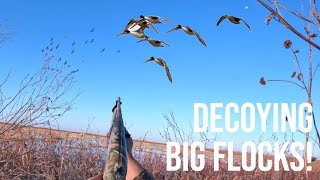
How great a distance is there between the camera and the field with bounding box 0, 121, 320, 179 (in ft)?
25.1

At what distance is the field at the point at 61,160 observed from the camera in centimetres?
765

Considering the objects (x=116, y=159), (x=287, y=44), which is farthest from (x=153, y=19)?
(x=287, y=44)

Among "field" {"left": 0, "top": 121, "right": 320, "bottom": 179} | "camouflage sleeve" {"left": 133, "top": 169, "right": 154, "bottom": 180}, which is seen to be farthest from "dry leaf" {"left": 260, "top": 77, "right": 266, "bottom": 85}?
"field" {"left": 0, "top": 121, "right": 320, "bottom": 179}

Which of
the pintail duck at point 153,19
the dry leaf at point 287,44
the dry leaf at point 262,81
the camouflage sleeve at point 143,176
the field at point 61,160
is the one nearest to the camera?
the pintail duck at point 153,19

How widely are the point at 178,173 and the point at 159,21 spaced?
26.6ft

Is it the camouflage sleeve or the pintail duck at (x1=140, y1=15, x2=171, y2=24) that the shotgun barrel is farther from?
the camouflage sleeve

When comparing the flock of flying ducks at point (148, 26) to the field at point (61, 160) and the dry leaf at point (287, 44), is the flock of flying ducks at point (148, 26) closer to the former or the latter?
the dry leaf at point (287, 44)

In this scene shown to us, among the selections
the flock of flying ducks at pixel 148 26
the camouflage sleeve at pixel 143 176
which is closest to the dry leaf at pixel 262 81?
the camouflage sleeve at pixel 143 176

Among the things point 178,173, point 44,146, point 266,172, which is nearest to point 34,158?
point 44,146

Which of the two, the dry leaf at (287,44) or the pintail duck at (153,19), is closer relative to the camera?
the pintail duck at (153,19)

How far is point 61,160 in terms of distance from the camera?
7836 mm

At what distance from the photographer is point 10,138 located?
25.7 ft

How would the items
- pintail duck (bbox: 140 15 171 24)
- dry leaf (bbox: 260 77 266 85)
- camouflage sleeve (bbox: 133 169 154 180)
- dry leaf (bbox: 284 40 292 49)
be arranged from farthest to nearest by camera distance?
dry leaf (bbox: 260 77 266 85), dry leaf (bbox: 284 40 292 49), camouflage sleeve (bbox: 133 169 154 180), pintail duck (bbox: 140 15 171 24)

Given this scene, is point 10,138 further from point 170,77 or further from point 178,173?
point 170,77
